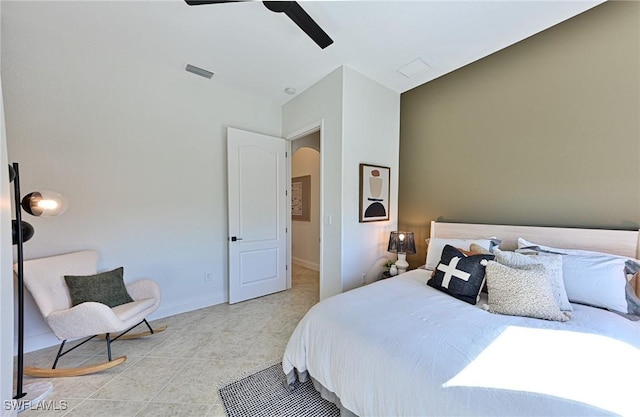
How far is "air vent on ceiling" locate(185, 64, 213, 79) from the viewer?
273 cm

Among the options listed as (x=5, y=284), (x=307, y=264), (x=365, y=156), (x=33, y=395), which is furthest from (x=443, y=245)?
(x=33, y=395)

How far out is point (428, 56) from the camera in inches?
99.0

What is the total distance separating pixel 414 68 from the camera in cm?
273

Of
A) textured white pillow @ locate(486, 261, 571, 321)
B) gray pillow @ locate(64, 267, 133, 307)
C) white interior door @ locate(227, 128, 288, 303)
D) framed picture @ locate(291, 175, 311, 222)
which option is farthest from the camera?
framed picture @ locate(291, 175, 311, 222)

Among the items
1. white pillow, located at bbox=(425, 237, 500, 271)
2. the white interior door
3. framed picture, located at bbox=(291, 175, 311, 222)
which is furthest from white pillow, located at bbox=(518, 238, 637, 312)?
framed picture, located at bbox=(291, 175, 311, 222)

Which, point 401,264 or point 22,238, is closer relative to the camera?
point 22,238

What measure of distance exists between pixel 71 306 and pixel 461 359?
2846 millimetres

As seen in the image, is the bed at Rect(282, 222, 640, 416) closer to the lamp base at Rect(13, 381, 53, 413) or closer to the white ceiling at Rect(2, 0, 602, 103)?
the lamp base at Rect(13, 381, 53, 413)

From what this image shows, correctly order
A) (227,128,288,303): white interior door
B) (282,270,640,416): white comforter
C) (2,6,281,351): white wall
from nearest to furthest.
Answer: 1. (282,270,640,416): white comforter
2. (2,6,281,351): white wall
3. (227,128,288,303): white interior door

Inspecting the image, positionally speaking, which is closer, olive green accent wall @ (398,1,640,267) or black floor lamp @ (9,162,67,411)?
black floor lamp @ (9,162,67,411)

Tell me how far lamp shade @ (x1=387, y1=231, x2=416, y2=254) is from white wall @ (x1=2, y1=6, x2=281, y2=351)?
217 cm

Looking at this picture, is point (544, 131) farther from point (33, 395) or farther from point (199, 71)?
point (33, 395)

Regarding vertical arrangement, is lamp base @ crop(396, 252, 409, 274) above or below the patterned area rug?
above

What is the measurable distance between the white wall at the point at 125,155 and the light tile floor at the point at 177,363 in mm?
435
